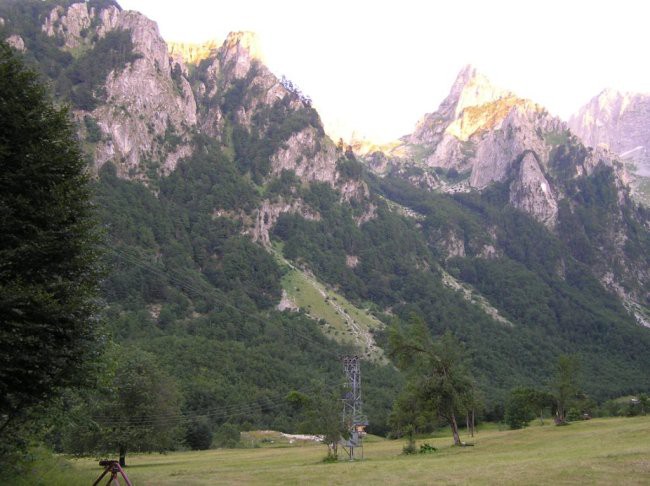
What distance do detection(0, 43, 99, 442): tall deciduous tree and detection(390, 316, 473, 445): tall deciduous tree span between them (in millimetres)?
42816

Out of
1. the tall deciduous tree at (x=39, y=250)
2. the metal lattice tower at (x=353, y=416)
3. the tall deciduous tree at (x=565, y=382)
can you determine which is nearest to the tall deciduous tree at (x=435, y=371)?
the metal lattice tower at (x=353, y=416)

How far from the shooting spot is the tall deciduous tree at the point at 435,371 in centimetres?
5797

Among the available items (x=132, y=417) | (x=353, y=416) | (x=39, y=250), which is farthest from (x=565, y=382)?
(x=39, y=250)

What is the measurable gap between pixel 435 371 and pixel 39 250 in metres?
47.5

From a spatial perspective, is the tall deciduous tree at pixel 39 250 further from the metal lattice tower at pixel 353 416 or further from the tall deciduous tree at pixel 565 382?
the tall deciduous tree at pixel 565 382

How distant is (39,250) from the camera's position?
20.5 meters

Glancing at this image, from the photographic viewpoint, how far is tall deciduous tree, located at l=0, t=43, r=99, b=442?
64.2 ft

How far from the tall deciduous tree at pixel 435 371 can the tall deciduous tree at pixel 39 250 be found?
→ 42.8 metres

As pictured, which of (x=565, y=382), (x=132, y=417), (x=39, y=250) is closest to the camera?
(x=39, y=250)

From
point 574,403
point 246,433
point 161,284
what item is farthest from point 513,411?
point 161,284

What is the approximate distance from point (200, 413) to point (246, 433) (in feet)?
36.7

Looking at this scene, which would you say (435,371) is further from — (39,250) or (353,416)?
(39,250)

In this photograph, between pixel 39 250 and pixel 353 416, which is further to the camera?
pixel 353 416

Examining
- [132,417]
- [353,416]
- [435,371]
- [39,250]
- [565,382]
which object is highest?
[39,250]
